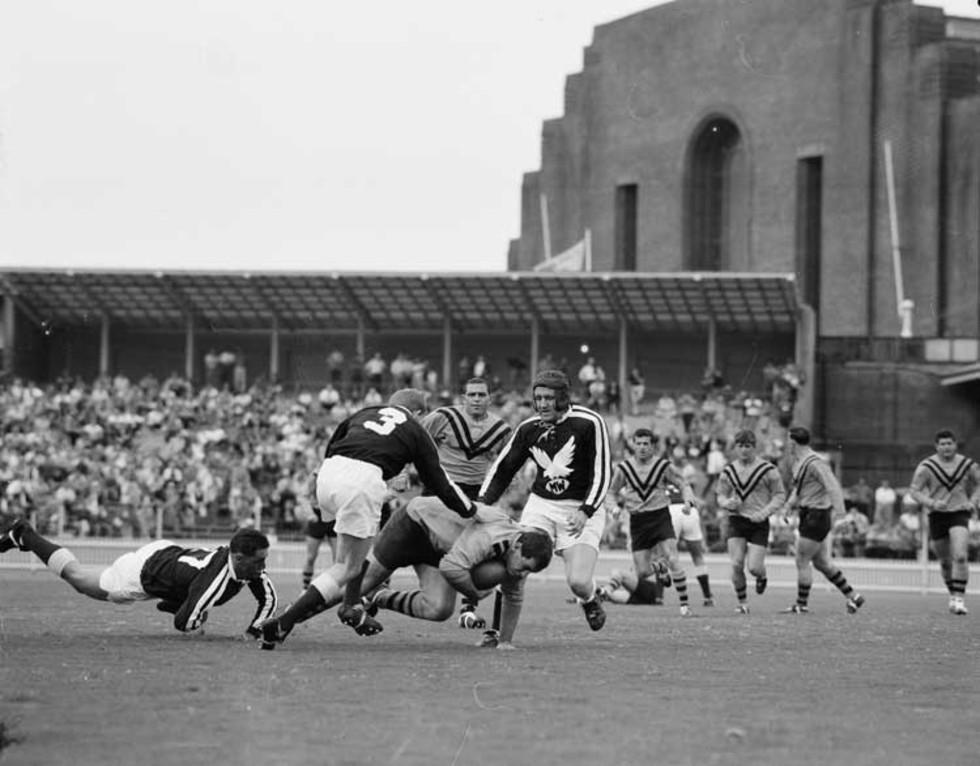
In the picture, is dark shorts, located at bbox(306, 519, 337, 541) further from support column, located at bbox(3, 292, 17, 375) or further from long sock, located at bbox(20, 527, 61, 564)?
support column, located at bbox(3, 292, 17, 375)

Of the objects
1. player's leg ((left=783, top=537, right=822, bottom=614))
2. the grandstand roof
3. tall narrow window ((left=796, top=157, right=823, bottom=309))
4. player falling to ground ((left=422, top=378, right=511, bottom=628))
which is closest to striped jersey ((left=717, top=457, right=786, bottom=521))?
player's leg ((left=783, top=537, right=822, bottom=614))

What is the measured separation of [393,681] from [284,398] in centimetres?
4083

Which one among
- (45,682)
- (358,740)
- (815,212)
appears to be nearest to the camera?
(358,740)

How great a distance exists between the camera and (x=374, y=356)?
5466 centimetres

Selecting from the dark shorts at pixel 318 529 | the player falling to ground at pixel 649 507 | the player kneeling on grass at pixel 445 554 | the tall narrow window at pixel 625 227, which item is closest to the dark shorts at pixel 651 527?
the player falling to ground at pixel 649 507

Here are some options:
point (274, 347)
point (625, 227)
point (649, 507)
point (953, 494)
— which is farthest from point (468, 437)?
point (625, 227)

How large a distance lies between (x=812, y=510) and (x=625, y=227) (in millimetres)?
48099

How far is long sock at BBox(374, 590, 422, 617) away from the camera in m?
14.1

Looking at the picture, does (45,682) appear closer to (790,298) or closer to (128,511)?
(128,511)

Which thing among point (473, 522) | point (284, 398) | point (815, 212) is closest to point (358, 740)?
point (473, 522)

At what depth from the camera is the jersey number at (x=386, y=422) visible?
14.0m

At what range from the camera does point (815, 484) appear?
22.3m

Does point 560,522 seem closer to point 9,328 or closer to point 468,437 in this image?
point 468,437

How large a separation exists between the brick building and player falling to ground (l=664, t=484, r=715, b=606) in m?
29.1
